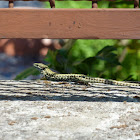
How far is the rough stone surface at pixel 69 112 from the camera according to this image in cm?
312

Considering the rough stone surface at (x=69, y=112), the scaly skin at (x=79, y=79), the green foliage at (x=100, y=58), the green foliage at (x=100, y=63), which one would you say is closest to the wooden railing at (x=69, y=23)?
the rough stone surface at (x=69, y=112)

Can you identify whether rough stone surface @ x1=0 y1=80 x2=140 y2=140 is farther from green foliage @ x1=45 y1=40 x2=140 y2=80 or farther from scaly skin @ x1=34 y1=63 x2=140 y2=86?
green foliage @ x1=45 y1=40 x2=140 y2=80

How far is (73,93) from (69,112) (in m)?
1.12

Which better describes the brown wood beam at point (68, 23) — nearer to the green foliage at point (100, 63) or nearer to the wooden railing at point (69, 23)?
the wooden railing at point (69, 23)

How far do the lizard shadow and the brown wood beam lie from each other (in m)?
1.58

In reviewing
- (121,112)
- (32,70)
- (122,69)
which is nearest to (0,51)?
(32,70)

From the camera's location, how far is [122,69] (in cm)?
872

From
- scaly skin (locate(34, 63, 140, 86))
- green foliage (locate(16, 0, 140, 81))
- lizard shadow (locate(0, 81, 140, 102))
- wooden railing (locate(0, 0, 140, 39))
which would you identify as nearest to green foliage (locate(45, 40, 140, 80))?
green foliage (locate(16, 0, 140, 81))

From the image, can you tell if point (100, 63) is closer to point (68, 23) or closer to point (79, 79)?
point (79, 79)

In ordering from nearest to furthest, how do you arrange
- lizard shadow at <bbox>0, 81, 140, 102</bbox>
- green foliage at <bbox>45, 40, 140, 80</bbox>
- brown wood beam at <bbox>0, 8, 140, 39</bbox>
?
1. brown wood beam at <bbox>0, 8, 140, 39</bbox>
2. lizard shadow at <bbox>0, 81, 140, 102</bbox>
3. green foliage at <bbox>45, 40, 140, 80</bbox>

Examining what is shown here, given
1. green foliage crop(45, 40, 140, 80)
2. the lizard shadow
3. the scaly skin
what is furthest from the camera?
green foliage crop(45, 40, 140, 80)

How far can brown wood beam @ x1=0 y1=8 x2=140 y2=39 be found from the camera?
10.2 feet

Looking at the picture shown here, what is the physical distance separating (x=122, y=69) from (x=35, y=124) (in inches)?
223

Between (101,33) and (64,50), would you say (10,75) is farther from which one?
(101,33)
